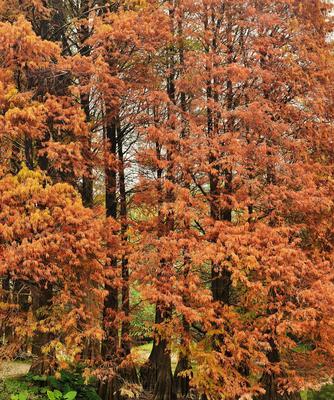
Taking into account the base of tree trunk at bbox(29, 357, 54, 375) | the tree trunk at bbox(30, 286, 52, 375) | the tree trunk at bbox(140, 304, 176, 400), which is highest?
the tree trunk at bbox(30, 286, 52, 375)

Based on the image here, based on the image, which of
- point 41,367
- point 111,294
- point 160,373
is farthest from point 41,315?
point 160,373

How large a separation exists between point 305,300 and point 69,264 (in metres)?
5.70

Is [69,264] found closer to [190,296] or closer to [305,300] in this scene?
[190,296]

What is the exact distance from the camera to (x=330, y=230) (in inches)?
526

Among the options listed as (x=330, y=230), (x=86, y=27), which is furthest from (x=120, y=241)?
(x=86, y=27)

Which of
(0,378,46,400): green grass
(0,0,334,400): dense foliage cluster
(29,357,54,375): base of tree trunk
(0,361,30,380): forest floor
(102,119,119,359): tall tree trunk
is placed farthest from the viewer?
(102,119,119,359): tall tree trunk

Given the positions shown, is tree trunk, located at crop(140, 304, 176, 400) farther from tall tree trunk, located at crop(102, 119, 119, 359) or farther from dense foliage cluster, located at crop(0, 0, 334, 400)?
tall tree trunk, located at crop(102, 119, 119, 359)

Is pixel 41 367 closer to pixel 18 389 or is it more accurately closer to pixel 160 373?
pixel 18 389

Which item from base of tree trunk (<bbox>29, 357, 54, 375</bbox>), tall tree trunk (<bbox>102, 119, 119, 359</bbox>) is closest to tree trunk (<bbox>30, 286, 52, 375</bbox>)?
base of tree trunk (<bbox>29, 357, 54, 375</bbox>)

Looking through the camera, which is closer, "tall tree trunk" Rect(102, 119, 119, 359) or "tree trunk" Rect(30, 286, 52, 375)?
"tree trunk" Rect(30, 286, 52, 375)

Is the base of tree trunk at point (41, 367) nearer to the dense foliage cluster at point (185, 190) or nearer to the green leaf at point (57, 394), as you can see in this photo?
the dense foliage cluster at point (185, 190)

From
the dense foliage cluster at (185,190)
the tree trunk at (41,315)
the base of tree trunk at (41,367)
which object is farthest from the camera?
the base of tree trunk at (41,367)

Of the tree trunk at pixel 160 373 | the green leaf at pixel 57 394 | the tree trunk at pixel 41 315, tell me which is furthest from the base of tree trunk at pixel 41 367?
the tree trunk at pixel 160 373

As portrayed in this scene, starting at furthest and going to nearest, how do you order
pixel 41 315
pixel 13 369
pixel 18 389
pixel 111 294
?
pixel 13 369
pixel 111 294
pixel 41 315
pixel 18 389
